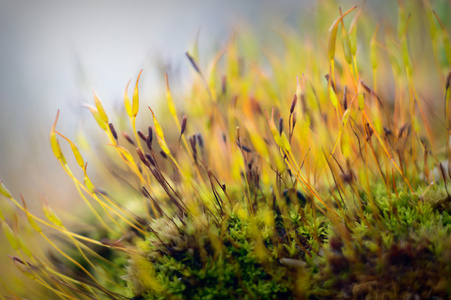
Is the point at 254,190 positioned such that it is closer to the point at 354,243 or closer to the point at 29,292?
the point at 354,243

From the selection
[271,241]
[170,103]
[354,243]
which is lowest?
[354,243]

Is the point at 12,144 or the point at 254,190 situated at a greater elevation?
the point at 12,144

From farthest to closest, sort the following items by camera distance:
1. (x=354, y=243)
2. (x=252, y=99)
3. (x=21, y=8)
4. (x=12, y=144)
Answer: (x=21, y=8)
(x=12, y=144)
(x=252, y=99)
(x=354, y=243)

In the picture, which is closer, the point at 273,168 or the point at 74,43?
the point at 273,168

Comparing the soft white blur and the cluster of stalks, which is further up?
the soft white blur

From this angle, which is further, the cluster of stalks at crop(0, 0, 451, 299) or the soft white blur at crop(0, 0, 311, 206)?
the soft white blur at crop(0, 0, 311, 206)

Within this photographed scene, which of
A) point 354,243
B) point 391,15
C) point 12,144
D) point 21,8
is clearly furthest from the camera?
point 21,8

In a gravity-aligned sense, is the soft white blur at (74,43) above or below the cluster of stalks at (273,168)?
above

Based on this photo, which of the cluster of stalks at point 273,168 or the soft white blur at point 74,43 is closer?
the cluster of stalks at point 273,168

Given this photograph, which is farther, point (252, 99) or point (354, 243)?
point (252, 99)

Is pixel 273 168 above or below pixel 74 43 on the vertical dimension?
below

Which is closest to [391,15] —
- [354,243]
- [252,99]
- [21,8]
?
[252,99]
